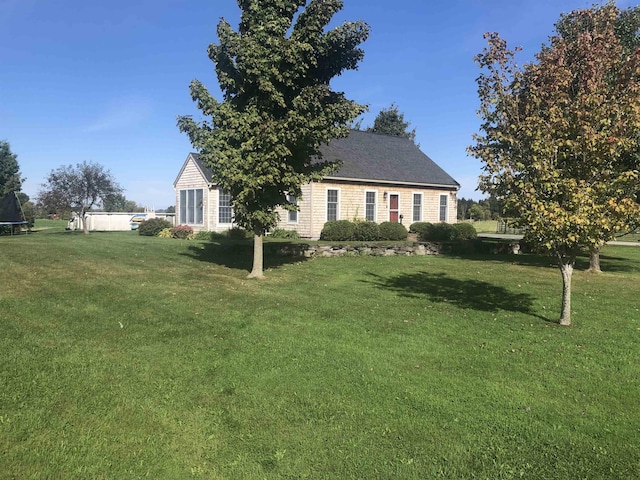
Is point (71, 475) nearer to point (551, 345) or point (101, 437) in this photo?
point (101, 437)

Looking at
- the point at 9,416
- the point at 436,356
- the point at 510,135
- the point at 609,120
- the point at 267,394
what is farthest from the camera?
the point at 510,135

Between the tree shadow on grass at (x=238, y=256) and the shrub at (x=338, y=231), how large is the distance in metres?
4.43

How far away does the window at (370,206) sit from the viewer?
24.5m

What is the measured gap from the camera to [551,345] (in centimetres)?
612

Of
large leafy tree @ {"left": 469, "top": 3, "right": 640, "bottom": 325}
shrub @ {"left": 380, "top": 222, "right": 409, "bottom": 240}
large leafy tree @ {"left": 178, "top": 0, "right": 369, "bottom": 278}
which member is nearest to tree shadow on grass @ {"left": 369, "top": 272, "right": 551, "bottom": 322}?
large leafy tree @ {"left": 469, "top": 3, "right": 640, "bottom": 325}

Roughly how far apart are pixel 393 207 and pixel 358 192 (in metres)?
2.64

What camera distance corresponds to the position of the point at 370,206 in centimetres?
2467

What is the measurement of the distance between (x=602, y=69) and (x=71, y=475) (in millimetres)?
8308

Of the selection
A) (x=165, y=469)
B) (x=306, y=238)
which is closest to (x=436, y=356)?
(x=165, y=469)

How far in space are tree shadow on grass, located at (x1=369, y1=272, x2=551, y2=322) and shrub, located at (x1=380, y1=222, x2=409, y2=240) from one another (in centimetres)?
997

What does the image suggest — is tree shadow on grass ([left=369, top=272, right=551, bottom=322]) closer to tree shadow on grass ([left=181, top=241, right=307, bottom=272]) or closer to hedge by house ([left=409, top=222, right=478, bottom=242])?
tree shadow on grass ([left=181, top=241, right=307, bottom=272])

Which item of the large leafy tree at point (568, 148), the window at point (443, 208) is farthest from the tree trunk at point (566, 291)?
the window at point (443, 208)

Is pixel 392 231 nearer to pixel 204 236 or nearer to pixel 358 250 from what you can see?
pixel 358 250

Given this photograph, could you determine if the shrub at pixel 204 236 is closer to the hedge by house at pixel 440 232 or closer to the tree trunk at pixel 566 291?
the hedge by house at pixel 440 232
